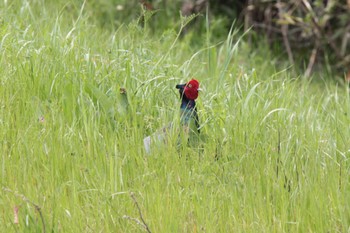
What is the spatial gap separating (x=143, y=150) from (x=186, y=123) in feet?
0.99

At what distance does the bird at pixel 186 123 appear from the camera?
3.75 m

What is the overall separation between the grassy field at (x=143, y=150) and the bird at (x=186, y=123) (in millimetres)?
45

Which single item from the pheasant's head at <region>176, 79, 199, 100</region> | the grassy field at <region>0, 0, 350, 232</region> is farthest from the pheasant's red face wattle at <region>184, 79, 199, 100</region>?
the grassy field at <region>0, 0, 350, 232</region>

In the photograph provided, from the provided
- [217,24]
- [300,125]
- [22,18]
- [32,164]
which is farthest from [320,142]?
[217,24]

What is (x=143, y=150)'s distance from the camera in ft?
12.1

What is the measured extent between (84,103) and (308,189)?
3.97 ft

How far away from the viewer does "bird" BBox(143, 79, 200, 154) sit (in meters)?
3.75

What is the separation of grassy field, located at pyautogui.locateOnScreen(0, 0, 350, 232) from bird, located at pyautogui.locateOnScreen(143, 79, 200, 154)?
0.05m

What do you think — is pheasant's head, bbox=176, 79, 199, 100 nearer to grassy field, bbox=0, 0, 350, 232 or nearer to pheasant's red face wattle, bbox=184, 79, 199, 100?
pheasant's red face wattle, bbox=184, 79, 199, 100

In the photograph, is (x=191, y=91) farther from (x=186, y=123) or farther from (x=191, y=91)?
(x=186, y=123)

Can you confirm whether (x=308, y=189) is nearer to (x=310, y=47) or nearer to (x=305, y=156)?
(x=305, y=156)

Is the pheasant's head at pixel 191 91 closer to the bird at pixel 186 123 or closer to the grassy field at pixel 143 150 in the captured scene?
the bird at pixel 186 123

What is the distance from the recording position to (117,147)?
12.2 ft

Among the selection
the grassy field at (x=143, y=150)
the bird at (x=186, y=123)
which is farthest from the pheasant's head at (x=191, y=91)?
the grassy field at (x=143, y=150)
